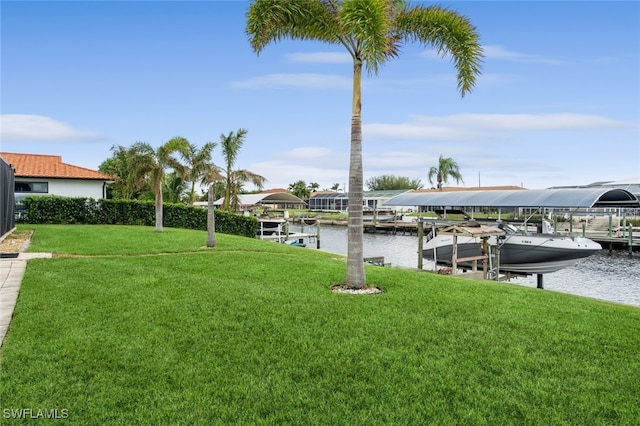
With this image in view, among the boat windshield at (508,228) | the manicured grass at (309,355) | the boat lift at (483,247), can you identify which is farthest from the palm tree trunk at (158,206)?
the boat windshield at (508,228)

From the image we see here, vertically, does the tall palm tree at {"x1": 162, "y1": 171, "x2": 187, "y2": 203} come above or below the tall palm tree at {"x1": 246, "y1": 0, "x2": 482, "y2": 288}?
below

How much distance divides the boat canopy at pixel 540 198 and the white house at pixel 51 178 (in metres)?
22.1

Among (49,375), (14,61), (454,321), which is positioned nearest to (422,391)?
(454,321)

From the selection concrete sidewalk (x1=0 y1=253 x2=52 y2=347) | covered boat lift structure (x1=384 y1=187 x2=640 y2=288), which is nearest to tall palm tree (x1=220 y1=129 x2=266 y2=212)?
covered boat lift structure (x1=384 y1=187 x2=640 y2=288)

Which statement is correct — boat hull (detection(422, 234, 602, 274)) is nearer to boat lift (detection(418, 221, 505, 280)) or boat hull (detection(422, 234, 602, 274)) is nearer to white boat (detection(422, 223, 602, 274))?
white boat (detection(422, 223, 602, 274))

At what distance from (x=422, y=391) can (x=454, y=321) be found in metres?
2.82

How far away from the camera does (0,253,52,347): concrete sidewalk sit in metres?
7.09

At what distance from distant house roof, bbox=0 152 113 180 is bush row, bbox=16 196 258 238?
4.28m

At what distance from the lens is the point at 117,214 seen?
2814 cm

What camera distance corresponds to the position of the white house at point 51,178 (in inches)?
1156

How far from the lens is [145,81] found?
20594 mm

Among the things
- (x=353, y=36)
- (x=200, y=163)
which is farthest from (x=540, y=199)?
(x=200, y=163)

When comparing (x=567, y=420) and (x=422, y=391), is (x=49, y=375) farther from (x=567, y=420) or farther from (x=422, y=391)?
(x=567, y=420)

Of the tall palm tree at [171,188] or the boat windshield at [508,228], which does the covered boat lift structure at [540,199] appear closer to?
the boat windshield at [508,228]
